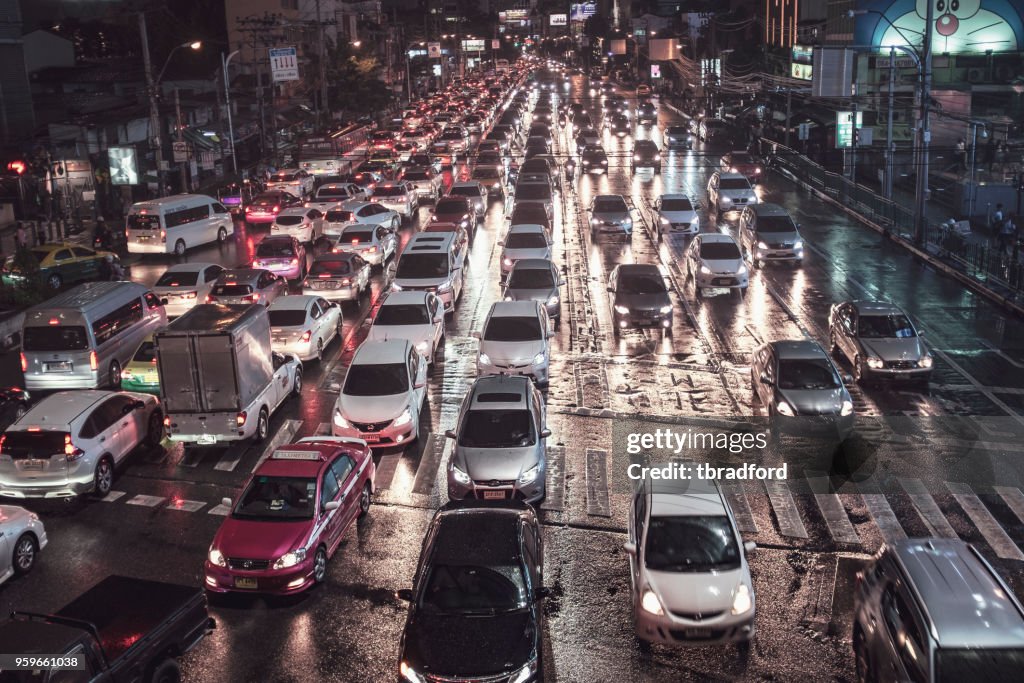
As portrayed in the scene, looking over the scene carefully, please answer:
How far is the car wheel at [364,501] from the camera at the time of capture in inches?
610

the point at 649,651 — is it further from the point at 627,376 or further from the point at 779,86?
the point at 779,86

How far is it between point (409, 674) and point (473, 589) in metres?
1.30

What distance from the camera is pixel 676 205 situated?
125 ft

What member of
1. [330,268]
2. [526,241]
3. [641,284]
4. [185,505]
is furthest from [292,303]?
[526,241]

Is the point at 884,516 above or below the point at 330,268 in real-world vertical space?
below

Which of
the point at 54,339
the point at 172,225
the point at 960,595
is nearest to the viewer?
the point at 960,595

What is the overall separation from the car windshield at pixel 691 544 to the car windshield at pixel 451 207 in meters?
28.2

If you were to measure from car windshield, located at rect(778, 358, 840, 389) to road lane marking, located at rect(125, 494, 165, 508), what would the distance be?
11481 mm

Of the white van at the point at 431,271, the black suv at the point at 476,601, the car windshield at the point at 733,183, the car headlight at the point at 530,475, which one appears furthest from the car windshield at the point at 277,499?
the car windshield at the point at 733,183

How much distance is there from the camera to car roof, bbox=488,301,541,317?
22467 millimetres

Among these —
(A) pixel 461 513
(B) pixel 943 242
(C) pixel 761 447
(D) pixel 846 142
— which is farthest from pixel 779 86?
(A) pixel 461 513

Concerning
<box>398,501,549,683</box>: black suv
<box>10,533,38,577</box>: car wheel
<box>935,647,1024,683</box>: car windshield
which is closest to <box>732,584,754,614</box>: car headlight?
<box>398,501,549,683</box>: black suv

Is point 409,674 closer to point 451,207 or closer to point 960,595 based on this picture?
point 960,595

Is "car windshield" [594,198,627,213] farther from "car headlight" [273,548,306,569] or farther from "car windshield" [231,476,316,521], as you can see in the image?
"car headlight" [273,548,306,569]
